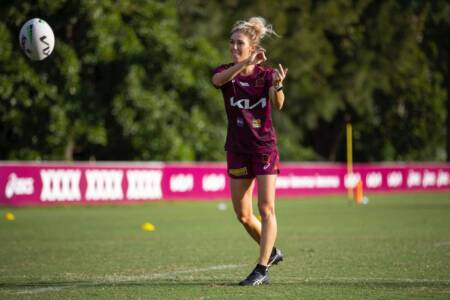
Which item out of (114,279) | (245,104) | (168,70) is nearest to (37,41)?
(114,279)

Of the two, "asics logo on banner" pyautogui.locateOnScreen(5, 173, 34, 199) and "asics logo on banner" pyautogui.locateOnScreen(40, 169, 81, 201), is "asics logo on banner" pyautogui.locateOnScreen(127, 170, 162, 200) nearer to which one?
"asics logo on banner" pyautogui.locateOnScreen(40, 169, 81, 201)

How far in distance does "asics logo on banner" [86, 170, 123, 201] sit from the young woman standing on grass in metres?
16.1

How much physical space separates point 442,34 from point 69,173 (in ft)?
111

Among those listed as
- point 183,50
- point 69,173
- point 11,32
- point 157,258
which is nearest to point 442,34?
point 183,50

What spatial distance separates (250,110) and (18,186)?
1547cm

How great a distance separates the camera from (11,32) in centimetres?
3133

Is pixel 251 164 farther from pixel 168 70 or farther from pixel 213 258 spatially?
pixel 168 70

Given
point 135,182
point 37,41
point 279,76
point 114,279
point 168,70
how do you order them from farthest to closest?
point 168,70 < point 135,182 < point 37,41 < point 114,279 < point 279,76

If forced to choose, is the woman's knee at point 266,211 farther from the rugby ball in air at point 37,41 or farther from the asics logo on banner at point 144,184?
the asics logo on banner at point 144,184

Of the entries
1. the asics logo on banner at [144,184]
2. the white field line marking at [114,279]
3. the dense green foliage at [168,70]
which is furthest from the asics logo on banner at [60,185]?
the white field line marking at [114,279]

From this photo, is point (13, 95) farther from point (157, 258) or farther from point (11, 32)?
point (157, 258)

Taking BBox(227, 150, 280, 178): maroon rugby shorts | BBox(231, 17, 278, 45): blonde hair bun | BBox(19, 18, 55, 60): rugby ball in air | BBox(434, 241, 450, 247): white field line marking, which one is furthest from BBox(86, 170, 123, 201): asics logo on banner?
BBox(231, 17, 278, 45): blonde hair bun

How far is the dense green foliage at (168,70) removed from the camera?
3180cm

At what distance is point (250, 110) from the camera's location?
8.33 meters
